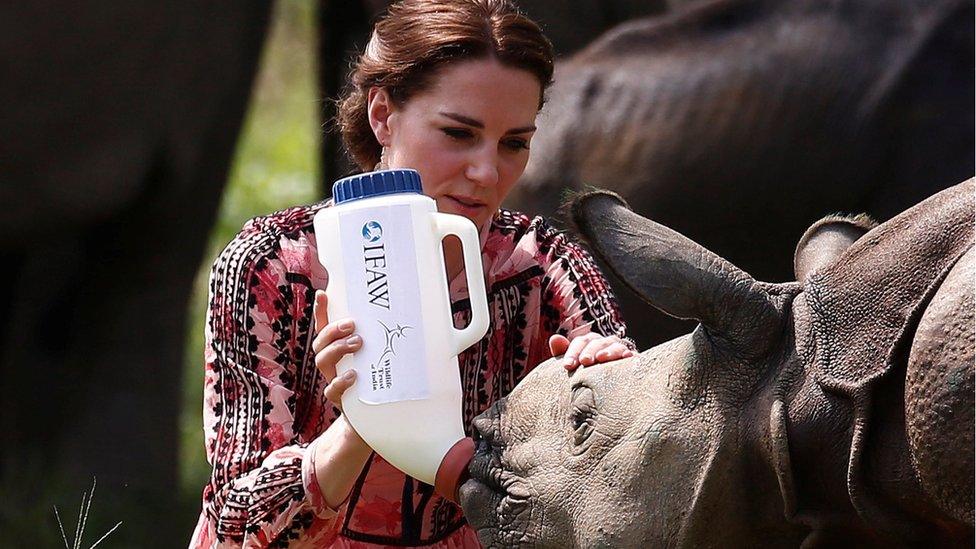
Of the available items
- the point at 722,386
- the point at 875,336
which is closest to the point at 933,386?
the point at 875,336

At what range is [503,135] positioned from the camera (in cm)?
270

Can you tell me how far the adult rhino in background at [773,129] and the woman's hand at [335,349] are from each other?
2.42 meters

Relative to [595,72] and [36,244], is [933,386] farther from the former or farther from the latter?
[36,244]

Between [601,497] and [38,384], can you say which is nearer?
[601,497]

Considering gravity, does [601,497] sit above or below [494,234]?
below

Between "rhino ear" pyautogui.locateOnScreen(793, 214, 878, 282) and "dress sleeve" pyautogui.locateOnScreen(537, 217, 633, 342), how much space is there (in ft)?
1.39

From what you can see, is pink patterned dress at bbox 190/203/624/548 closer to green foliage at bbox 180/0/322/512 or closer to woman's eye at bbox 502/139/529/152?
woman's eye at bbox 502/139/529/152

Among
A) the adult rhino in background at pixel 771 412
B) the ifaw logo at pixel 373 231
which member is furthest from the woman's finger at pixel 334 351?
the adult rhino in background at pixel 771 412

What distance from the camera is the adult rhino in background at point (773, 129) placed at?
4.89 m

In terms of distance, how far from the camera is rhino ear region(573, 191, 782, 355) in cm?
223

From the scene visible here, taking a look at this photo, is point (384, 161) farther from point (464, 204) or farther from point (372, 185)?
point (372, 185)

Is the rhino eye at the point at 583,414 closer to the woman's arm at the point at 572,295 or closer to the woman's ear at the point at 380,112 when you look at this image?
the woman's arm at the point at 572,295

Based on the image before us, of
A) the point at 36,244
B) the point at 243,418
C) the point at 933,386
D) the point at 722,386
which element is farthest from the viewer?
the point at 36,244

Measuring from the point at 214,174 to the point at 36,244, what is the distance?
0.63 metres
